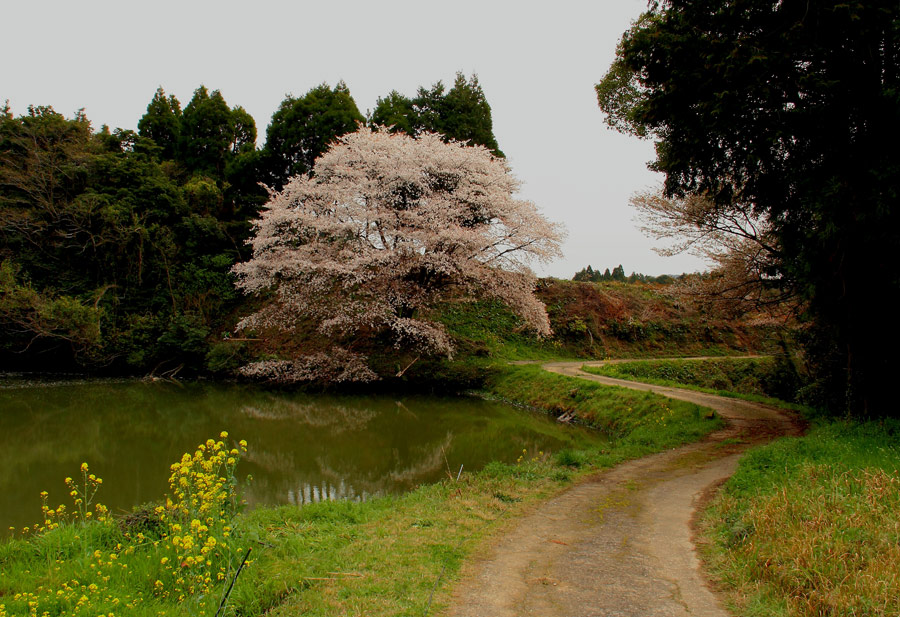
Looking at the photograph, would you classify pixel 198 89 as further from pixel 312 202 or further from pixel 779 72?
pixel 779 72

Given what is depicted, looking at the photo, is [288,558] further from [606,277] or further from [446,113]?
[606,277]

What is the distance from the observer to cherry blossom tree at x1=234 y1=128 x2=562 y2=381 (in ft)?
59.8

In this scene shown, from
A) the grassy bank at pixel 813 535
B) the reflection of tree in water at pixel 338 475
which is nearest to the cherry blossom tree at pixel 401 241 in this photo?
the reflection of tree in water at pixel 338 475

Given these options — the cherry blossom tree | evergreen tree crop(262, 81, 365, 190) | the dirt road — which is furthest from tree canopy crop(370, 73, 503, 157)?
the dirt road

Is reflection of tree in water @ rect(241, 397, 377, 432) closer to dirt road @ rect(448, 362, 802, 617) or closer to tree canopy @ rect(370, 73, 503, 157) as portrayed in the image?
dirt road @ rect(448, 362, 802, 617)

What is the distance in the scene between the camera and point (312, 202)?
19734 mm

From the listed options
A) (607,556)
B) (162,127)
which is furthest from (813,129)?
(162,127)

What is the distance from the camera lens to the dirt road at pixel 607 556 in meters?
3.84

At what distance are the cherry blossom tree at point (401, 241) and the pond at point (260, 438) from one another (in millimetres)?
2990

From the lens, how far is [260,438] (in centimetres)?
1203

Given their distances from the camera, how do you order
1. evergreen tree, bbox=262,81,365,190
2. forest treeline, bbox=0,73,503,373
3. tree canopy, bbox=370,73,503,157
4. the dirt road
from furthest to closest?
tree canopy, bbox=370,73,503,157, evergreen tree, bbox=262,81,365,190, forest treeline, bbox=0,73,503,373, the dirt road

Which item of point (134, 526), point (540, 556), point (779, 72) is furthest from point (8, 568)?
point (779, 72)

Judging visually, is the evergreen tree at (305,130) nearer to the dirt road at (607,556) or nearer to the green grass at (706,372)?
the green grass at (706,372)

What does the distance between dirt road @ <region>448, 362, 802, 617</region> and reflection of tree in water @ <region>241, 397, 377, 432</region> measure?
7707 mm
